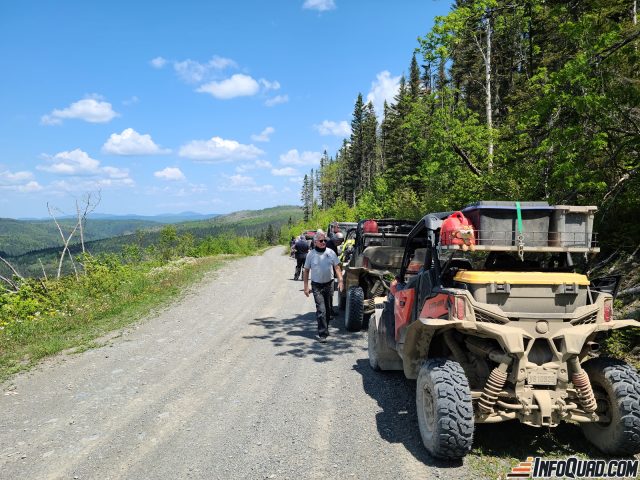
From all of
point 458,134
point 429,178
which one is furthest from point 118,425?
point 429,178

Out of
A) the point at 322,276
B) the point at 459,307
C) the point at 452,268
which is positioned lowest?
the point at 322,276

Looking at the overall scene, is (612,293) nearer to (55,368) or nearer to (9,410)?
(9,410)

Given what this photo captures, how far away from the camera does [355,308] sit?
8.60m

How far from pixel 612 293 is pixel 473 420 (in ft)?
6.01

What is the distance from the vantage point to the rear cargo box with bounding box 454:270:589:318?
368cm

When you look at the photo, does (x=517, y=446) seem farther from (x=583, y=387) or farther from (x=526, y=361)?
(x=526, y=361)

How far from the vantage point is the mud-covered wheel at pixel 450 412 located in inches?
139

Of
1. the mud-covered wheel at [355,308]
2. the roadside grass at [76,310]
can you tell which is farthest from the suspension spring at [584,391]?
the roadside grass at [76,310]

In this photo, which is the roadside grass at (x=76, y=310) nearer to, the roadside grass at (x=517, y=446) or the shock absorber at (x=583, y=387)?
the roadside grass at (x=517, y=446)

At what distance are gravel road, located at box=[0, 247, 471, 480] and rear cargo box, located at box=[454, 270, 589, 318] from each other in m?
1.47

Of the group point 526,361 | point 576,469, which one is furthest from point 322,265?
point 576,469

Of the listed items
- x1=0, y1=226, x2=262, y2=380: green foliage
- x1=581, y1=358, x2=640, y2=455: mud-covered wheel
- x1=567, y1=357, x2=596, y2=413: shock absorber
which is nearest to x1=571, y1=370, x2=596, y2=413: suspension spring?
x1=567, y1=357, x2=596, y2=413: shock absorber

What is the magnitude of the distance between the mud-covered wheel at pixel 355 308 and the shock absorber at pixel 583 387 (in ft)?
16.8

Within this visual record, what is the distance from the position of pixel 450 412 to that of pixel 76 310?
1137cm
